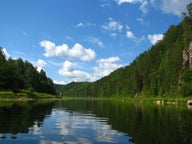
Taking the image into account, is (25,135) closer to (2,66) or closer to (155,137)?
(155,137)

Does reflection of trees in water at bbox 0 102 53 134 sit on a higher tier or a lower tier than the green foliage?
lower

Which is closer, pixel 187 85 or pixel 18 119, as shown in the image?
pixel 18 119

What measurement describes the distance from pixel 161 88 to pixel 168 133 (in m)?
156

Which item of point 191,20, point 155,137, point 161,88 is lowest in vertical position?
point 155,137

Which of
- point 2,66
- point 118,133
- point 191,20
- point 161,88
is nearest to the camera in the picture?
point 118,133

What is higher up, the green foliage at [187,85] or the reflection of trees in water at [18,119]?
the green foliage at [187,85]

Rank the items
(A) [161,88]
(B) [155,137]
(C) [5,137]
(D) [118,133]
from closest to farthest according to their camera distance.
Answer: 1. (C) [5,137]
2. (B) [155,137]
3. (D) [118,133]
4. (A) [161,88]

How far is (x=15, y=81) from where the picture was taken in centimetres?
16962

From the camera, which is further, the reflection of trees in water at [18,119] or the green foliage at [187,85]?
the green foliage at [187,85]

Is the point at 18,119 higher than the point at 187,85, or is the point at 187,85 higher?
the point at 187,85

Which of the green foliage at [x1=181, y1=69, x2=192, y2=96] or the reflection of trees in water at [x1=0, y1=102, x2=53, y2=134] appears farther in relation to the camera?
the green foliage at [x1=181, y1=69, x2=192, y2=96]

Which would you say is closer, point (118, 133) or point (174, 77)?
point (118, 133)

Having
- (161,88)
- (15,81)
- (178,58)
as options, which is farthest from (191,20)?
(15,81)

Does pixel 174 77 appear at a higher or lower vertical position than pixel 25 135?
higher
